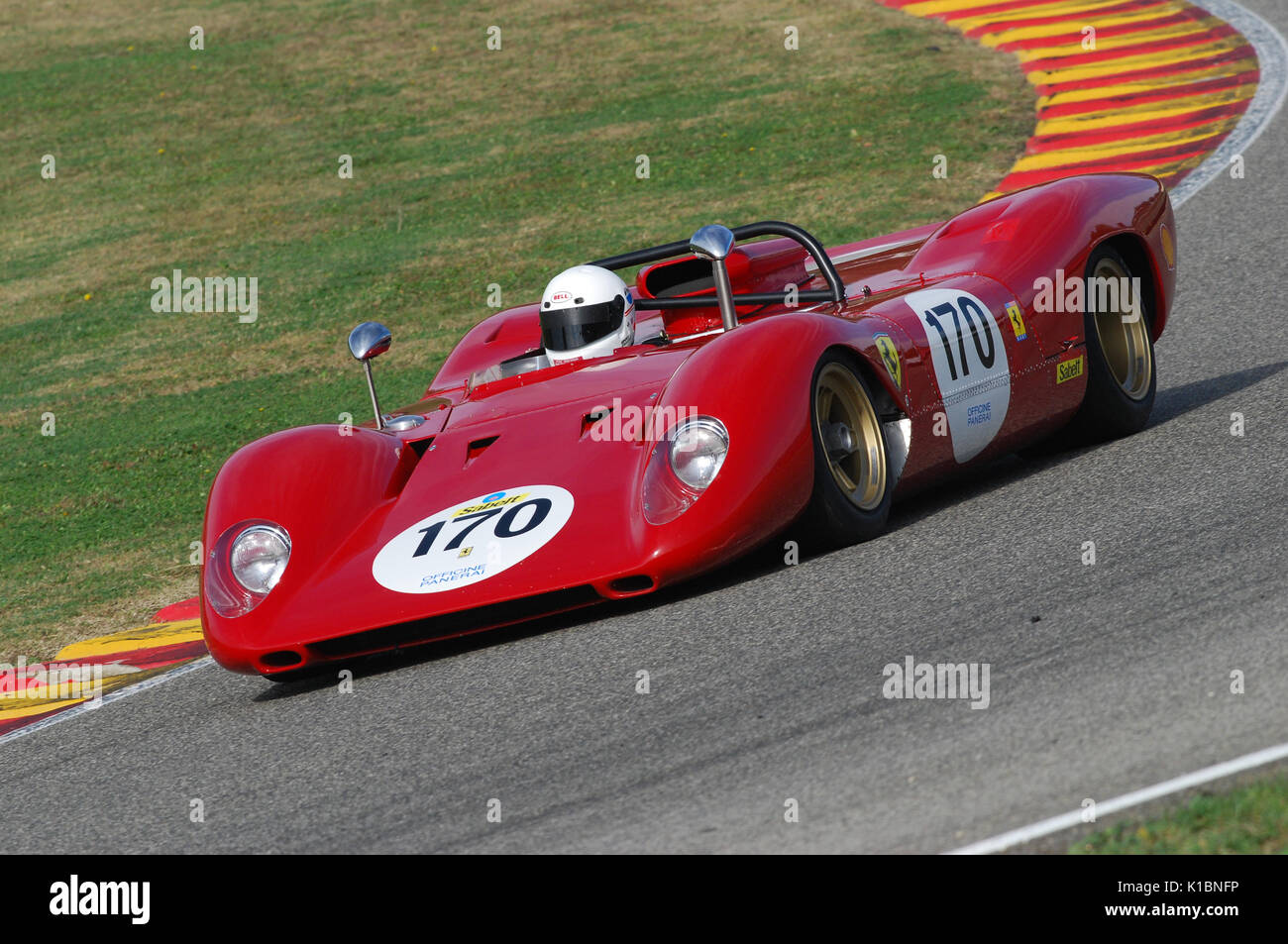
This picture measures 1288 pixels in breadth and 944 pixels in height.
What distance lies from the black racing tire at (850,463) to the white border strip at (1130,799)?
2220 mm

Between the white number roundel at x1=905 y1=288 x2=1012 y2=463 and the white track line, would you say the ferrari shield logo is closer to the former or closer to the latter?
the white number roundel at x1=905 y1=288 x2=1012 y2=463

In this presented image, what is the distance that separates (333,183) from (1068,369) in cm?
1261

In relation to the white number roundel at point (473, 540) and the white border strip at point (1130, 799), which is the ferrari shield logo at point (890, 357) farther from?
the white border strip at point (1130, 799)

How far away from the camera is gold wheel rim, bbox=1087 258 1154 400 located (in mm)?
7250

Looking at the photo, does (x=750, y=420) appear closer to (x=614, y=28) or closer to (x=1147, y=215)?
(x=1147, y=215)

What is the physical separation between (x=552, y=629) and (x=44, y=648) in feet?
10.2

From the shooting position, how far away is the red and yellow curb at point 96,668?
21.9 ft

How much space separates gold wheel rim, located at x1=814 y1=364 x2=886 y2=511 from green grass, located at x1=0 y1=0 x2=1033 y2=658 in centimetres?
375

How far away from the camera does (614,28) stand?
22594mm
